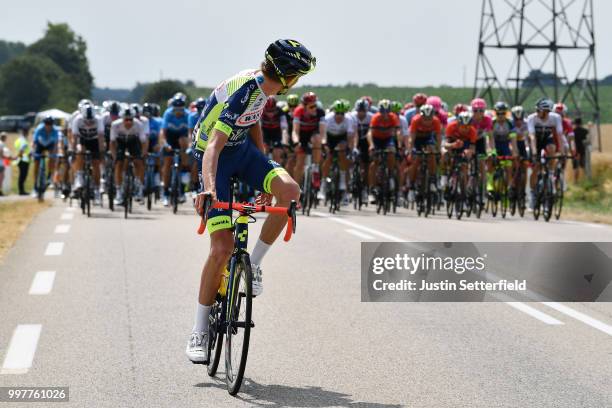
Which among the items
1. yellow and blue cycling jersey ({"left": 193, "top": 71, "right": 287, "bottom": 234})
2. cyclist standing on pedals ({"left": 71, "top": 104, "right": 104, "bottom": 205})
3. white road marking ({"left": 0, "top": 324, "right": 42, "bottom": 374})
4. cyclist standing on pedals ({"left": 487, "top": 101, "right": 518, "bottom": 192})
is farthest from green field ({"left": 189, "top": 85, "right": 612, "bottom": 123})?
yellow and blue cycling jersey ({"left": 193, "top": 71, "right": 287, "bottom": 234})

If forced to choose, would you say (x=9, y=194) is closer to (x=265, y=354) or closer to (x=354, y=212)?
(x=354, y=212)

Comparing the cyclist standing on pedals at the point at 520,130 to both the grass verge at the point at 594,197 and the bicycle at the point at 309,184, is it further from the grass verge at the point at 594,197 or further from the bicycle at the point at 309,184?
the bicycle at the point at 309,184

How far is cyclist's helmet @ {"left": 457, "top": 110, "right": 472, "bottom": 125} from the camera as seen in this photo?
836 inches

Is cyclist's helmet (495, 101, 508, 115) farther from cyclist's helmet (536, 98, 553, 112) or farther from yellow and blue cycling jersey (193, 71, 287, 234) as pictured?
yellow and blue cycling jersey (193, 71, 287, 234)

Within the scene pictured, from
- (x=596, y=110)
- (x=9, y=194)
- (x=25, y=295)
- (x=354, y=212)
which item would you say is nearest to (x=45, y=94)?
(x=596, y=110)

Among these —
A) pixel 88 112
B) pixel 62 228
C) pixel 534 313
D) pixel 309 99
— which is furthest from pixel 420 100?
pixel 534 313

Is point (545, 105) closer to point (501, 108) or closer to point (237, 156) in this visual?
point (501, 108)

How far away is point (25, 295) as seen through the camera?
1075 cm

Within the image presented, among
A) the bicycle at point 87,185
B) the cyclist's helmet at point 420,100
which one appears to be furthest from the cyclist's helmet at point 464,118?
the bicycle at point 87,185

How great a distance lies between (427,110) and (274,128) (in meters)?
2.72

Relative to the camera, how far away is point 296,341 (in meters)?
8.50

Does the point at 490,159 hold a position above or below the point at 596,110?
below

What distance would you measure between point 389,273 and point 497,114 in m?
10.2

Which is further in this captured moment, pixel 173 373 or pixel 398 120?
pixel 398 120
